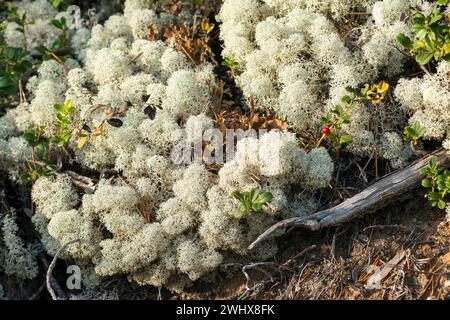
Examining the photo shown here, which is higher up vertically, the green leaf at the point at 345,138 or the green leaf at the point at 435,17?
the green leaf at the point at 435,17

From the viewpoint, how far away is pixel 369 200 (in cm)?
360

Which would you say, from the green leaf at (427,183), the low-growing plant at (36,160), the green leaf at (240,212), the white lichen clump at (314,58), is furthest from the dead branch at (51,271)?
the green leaf at (427,183)

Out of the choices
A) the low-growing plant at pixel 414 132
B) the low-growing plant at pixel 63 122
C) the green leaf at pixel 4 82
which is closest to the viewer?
the low-growing plant at pixel 414 132

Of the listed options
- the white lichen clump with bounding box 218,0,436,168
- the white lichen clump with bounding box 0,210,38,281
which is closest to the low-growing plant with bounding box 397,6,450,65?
the white lichen clump with bounding box 218,0,436,168

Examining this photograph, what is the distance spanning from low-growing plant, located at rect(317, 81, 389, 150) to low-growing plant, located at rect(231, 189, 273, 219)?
608mm

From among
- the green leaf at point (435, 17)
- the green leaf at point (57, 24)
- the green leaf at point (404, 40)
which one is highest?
the green leaf at point (57, 24)

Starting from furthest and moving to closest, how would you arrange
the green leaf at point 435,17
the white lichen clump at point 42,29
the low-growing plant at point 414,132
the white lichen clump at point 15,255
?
1. the white lichen clump at point 42,29
2. the white lichen clump at point 15,255
3. the low-growing plant at point 414,132
4. the green leaf at point 435,17

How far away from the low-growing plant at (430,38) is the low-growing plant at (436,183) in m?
0.69

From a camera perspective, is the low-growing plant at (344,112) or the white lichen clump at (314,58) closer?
the low-growing plant at (344,112)

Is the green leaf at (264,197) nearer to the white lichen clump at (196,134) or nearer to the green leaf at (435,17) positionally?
the white lichen clump at (196,134)

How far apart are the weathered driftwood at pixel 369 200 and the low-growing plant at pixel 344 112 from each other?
1.21ft

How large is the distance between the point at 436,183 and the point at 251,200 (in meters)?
1.12

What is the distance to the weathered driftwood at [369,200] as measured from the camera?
11.6 feet
